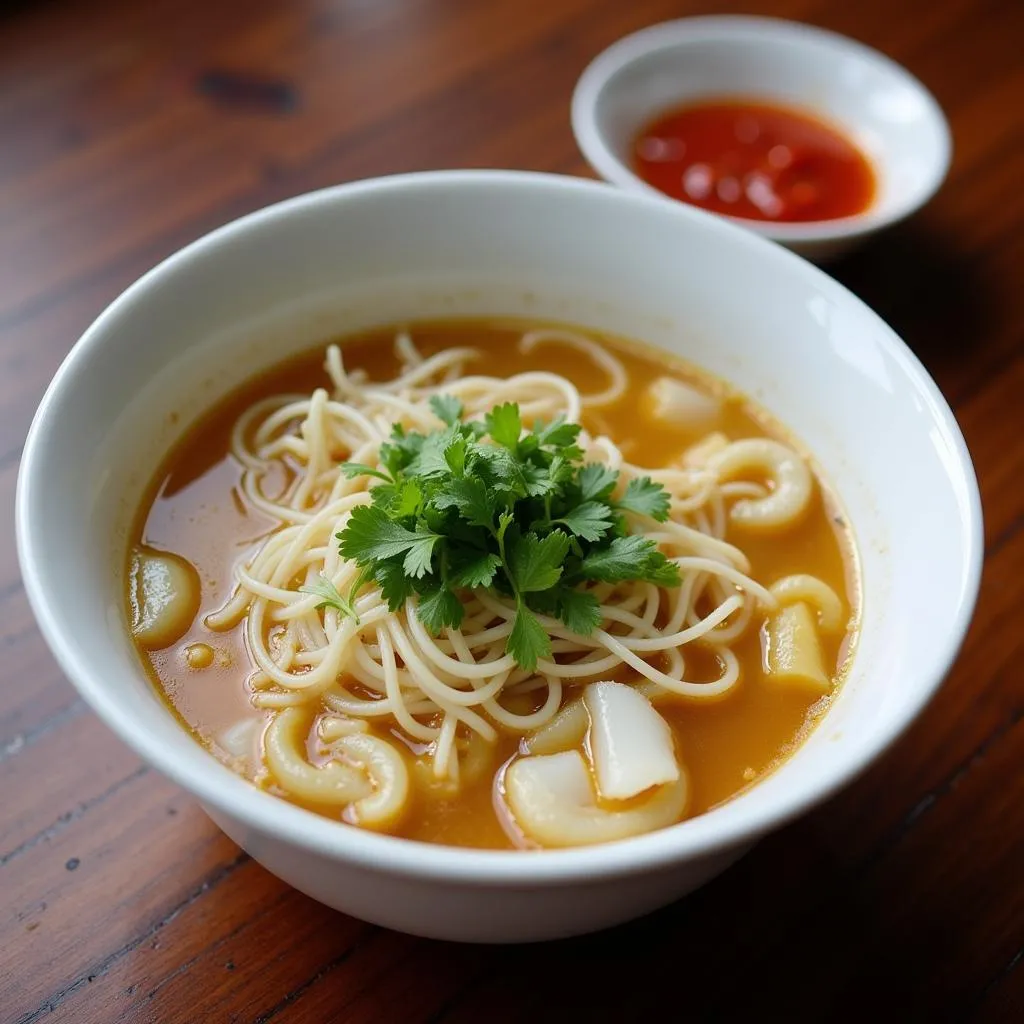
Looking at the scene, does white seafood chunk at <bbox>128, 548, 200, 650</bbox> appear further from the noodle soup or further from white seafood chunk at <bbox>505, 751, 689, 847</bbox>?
white seafood chunk at <bbox>505, 751, 689, 847</bbox>

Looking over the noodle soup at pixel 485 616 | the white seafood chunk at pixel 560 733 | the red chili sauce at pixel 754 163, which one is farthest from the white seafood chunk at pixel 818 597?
the red chili sauce at pixel 754 163

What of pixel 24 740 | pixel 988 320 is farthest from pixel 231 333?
pixel 988 320

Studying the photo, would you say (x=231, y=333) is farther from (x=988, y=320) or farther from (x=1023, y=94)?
Result: (x=1023, y=94)

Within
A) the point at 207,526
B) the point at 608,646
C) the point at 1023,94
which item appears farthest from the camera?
the point at 1023,94

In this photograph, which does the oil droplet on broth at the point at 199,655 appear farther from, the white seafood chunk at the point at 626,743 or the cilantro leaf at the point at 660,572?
the cilantro leaf at the point at 660,572

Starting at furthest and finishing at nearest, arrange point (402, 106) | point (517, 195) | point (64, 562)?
1. point (402, 106)
2. point (517, 195)
3. point (64, 562)

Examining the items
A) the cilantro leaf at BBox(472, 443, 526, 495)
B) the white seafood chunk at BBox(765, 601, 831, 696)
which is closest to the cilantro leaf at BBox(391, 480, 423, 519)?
the cilantro leaf at BBox(472, 443, 526, 495)
